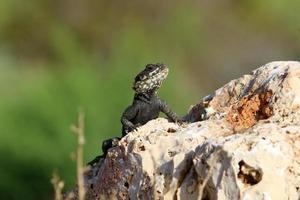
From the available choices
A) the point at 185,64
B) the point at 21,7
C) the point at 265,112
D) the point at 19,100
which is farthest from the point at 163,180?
the point at 21,7

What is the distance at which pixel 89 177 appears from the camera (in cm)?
690

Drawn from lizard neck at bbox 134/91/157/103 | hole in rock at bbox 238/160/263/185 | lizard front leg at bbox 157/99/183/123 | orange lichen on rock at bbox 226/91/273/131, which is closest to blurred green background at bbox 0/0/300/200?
lizard neck at bbox 134/91/157/103

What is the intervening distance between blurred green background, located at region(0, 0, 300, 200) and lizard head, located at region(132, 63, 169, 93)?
147 inches

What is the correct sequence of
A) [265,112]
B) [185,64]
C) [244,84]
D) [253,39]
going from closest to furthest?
1. [265,112]
2. [244,84]
3. [185,64]
4. [253,39]

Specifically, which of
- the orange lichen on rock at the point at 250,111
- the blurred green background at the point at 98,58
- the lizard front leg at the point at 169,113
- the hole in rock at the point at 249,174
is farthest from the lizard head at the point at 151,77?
the blurred green background at the point at 98,58

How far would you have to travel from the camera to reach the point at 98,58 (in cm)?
1905

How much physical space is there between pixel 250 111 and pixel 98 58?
1290cm

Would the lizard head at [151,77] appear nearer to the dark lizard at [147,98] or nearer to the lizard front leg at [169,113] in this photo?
the dark lizard at [147,98]

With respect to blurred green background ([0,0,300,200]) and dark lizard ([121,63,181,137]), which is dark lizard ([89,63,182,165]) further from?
blurred green background ([0,0,300,200])

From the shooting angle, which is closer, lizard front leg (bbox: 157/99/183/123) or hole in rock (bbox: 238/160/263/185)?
hole in rock (bbox: 238/160/263/185)

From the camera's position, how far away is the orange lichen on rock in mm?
6160

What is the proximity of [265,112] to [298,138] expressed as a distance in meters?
0.44

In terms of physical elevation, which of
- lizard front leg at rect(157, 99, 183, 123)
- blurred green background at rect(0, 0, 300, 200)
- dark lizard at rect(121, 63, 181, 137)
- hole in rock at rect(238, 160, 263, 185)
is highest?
blurred green background at rect(0, 0, 300, 200)

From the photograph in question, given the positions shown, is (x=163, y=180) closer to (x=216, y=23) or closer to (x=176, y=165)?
(x=176, y=165)
